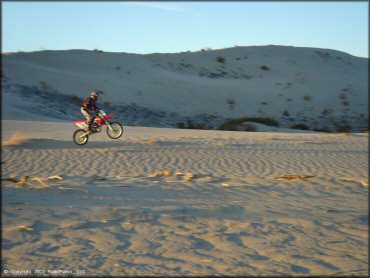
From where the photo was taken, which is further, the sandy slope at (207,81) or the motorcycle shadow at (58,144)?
the sandy slope at (207,81)

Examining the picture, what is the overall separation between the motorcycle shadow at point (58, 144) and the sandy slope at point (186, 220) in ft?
7.39

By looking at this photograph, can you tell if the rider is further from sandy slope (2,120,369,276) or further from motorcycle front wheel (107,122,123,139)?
sandy slope (2,120,369,276)

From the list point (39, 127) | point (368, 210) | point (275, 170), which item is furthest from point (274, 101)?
point (368, 210)

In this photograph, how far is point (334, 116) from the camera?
36.4 m

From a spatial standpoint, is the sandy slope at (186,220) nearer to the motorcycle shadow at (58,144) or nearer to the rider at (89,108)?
the motorcycle shadow at (58,144)

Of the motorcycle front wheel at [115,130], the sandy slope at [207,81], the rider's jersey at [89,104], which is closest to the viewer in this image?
the rider's jersey at [89,104]

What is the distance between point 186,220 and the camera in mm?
6688

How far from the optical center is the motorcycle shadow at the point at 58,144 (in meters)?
15.1

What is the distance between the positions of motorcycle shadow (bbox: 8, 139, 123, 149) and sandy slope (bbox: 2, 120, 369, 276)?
2.25 m

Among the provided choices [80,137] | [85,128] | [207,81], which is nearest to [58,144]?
[80,137]

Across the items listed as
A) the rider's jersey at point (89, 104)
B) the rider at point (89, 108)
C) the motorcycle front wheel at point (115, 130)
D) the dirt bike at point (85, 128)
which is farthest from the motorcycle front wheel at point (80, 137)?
the motorcycle front wheel at point (115, 130)

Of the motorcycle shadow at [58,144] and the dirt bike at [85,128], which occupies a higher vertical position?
the dirt bike at [85,128]

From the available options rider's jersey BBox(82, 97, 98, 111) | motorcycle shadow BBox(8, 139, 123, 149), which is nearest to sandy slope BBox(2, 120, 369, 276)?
motorcycle shadow BBox(8, 139, 123, 149)

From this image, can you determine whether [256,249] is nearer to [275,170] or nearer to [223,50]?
[275,170]
